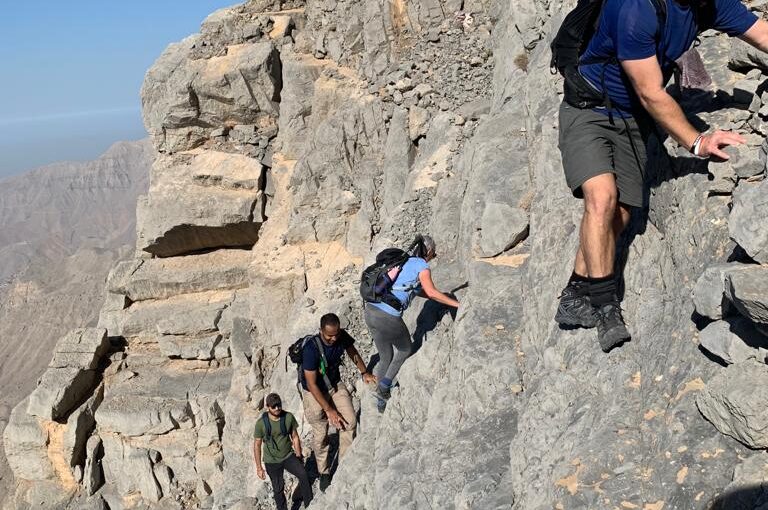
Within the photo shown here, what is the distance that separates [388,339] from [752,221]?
18.7 ft

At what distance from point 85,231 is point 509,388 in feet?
622

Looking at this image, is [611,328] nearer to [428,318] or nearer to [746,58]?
[746,58]

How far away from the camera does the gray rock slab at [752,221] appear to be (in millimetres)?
4137

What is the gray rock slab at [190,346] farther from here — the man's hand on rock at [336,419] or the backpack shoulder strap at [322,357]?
the backpack shoulder strap at [322,357]

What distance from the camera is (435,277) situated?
11.5 metres

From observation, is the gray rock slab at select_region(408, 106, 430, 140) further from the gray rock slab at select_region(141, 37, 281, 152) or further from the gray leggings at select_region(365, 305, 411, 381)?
the gray leggings at select_region(365, 305, 411, 381)

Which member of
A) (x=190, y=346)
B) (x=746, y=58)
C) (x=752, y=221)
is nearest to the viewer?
(x=752, y=221)

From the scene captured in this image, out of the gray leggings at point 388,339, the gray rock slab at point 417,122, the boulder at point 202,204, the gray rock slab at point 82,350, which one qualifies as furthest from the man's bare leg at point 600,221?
the gray rock slab at point 82,350

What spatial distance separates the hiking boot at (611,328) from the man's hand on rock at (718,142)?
58.1 inches

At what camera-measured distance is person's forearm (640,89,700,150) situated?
4.88 metres

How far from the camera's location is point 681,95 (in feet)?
20.1

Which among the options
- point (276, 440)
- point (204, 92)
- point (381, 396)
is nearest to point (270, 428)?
point (276, 440)

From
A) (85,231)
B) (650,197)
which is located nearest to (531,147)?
(650,197)

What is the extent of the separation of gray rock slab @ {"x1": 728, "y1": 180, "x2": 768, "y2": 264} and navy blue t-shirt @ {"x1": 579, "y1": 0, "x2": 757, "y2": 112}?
4.12 feet
